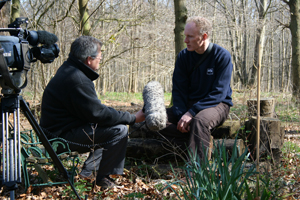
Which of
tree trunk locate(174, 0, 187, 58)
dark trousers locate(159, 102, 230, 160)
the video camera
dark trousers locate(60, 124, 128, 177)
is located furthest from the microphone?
tree trunk locate(174, 0, 187, 58)

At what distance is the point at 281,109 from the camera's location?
7219 mm

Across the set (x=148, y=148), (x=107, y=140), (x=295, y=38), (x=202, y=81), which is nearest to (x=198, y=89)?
(x=202, y=81)

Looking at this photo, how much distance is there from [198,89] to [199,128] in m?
0.68

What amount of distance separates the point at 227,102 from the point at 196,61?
0.65 meters

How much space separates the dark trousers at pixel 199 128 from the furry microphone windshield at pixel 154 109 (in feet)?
1.07

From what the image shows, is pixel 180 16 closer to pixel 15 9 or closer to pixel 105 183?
pixel 15 9

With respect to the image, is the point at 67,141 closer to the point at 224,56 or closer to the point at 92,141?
the point at 92,141

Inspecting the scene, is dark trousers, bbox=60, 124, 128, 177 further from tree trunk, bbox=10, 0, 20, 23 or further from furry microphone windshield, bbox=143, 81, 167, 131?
tree trunk, bbox=10, 0, 20, 23

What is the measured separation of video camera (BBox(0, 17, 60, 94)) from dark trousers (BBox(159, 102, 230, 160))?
1.56 m

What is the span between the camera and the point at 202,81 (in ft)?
11.4

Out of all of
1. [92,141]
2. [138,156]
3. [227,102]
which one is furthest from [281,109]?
[92,141]

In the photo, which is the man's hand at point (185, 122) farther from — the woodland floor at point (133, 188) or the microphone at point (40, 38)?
the microphone at point (40, 38)

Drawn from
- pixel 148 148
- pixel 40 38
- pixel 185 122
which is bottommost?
pixel 148 148

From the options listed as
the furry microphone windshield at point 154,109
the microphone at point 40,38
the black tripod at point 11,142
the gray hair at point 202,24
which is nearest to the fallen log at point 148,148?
the furry microphone windshield at point 154,109
